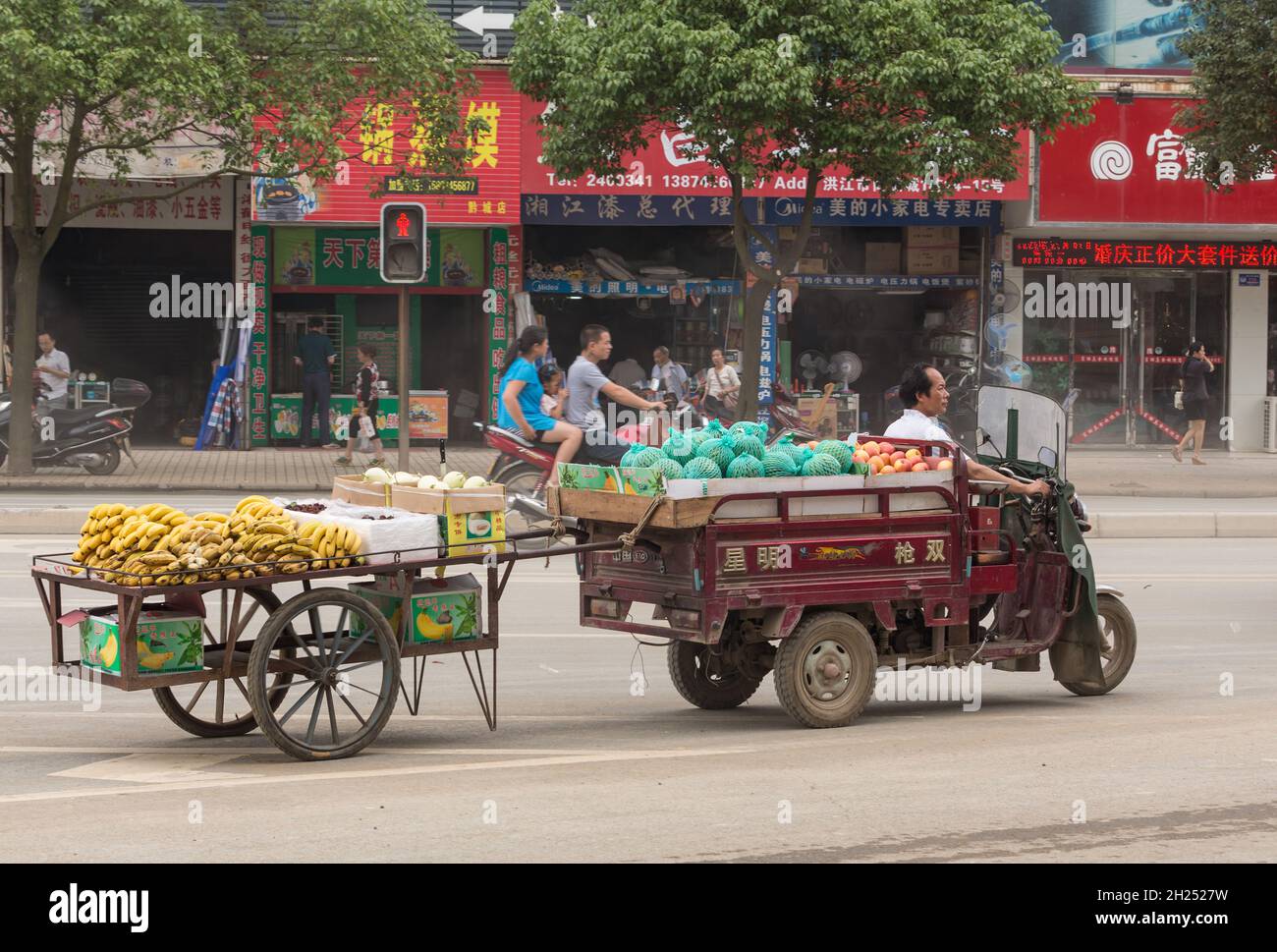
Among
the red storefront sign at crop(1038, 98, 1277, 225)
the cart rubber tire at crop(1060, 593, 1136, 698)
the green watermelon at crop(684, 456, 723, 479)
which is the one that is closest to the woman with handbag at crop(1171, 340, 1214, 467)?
the red storefront sign at crop(1038, 98, 1277, 225)

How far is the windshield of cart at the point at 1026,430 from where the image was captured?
8.66 m

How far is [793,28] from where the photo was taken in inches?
766

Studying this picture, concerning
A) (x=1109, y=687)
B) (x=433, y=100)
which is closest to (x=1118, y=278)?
(x=433, y=100)

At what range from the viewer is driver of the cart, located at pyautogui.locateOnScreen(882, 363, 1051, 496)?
27.3 feet

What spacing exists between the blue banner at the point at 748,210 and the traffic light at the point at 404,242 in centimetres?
809

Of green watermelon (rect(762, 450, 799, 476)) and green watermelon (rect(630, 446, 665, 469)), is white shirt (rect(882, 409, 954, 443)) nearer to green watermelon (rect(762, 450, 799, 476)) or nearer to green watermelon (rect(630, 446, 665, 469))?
green watermelon (rect(762, 450, 799, 476))

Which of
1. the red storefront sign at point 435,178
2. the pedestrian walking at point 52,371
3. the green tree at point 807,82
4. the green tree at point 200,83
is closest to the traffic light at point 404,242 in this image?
the green tree at point 200,83

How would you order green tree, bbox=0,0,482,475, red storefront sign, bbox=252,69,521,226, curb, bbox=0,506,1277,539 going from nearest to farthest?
1. curb, bbox=0,506,1277,539
2. green tree, bbox=0,0,482,475
3. red storefront sign, bbox=252,69,521,226

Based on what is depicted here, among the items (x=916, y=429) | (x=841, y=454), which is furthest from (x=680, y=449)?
(x=916, y=429)

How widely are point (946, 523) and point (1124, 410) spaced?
1995 centimetres

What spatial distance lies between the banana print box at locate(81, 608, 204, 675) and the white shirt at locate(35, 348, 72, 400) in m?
17.2

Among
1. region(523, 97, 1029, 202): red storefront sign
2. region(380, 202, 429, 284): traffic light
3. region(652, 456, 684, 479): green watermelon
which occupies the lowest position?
region(652, 456, 684, 479): green watermelon

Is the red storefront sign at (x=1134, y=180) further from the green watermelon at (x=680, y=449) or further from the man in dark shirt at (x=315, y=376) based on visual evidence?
the green watermelon at (x=680, y=449)

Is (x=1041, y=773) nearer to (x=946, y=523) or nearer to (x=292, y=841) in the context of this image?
(x=946, y=523)
